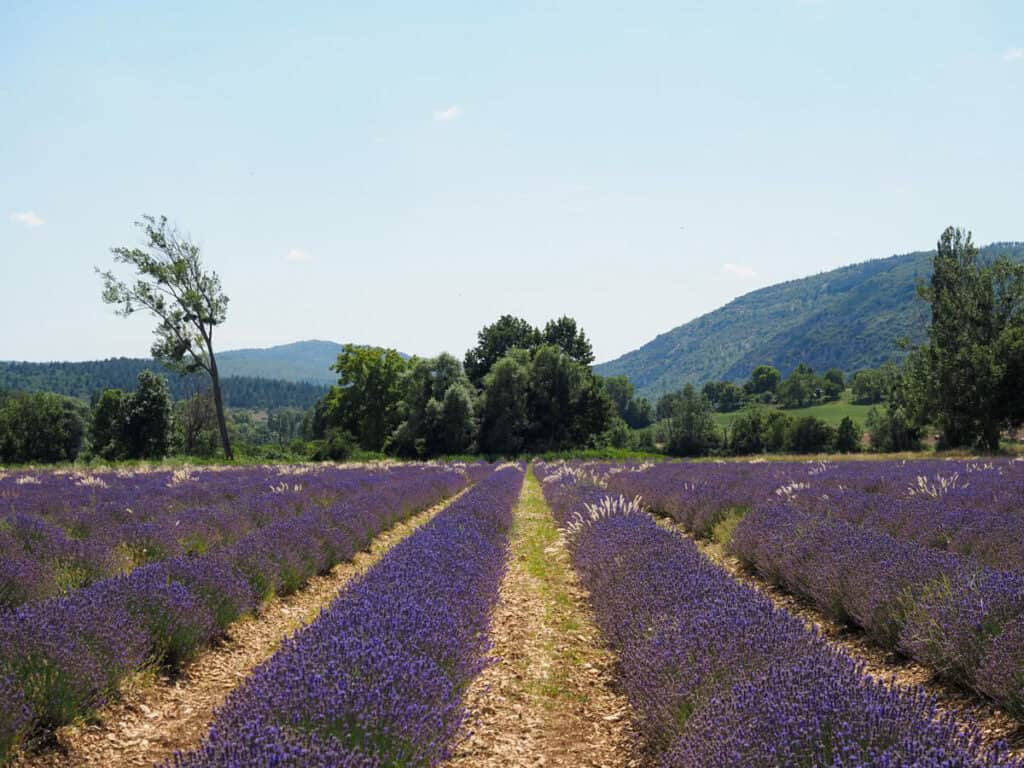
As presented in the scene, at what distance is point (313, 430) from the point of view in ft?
247

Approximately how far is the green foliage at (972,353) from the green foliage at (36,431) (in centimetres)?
6773

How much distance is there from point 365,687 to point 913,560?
4116 millimetres

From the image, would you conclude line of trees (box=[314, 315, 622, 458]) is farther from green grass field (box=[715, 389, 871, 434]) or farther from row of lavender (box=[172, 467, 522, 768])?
green grass field (box=[715, 389, 871, 434])

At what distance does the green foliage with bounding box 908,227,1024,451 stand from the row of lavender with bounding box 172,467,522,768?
2809cm

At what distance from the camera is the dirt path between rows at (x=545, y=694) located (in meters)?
3.21

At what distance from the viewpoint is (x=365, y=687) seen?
2.52m

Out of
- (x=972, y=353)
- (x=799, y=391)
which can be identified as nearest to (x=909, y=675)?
(x=972, y=353)

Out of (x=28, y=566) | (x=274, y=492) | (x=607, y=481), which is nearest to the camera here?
(x=28, y=566)

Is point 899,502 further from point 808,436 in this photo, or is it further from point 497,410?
point 808,436

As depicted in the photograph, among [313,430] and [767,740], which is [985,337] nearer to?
[767,740]

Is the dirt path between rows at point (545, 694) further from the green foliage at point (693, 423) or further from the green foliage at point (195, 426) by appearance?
the green foliage at point (693, 423)

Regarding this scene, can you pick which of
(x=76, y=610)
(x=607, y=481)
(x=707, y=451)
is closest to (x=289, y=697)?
(x=76, y=610)

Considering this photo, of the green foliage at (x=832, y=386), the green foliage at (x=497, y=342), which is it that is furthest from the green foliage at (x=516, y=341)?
the green foliage at (x=832, y=386)

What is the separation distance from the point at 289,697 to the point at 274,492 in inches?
381
